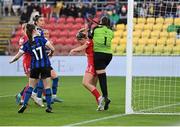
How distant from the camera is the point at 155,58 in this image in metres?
26.0

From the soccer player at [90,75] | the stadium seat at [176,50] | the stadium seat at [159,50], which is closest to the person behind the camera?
the soccer player at [90,75]

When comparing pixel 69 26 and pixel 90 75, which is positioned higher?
pixel 90 75

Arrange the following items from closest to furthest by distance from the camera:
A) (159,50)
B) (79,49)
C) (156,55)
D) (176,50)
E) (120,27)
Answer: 1. (79,49)
2. (176,50)
3. (159,50)
4. (156,55)
5. (120,27)

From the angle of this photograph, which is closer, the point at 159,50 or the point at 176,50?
the point at 176,50

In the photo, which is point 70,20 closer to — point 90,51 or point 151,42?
point 151,42

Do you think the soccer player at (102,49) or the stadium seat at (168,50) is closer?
the soccer player at (102,49)

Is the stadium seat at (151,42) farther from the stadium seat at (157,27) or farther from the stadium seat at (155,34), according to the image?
the stadium seat at (157,27)

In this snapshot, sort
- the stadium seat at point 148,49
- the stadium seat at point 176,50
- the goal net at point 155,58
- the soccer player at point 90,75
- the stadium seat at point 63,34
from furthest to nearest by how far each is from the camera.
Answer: the stadium seat at point 63,34 → the stadium seat at point 148,49 → the stadium seat at point 176,50 → the goal net at point 155,58 → the soccer player at point 90,75

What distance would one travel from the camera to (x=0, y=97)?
17625 millimetres

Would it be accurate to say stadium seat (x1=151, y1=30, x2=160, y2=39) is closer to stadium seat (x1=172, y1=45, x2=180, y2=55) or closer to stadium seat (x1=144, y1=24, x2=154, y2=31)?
stadium seat (x1=144, y1=24, x2=154, y2=31)

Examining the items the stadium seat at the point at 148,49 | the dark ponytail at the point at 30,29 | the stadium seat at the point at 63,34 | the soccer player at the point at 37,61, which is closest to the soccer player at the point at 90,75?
the soccer player at the point at 37,61

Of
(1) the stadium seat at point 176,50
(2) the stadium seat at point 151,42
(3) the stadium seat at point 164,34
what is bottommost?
(2) the stadium seat at point 151,42

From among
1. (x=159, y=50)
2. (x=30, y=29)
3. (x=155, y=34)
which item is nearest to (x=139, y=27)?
(x=155, y=34)

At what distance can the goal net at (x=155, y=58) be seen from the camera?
598 inches
